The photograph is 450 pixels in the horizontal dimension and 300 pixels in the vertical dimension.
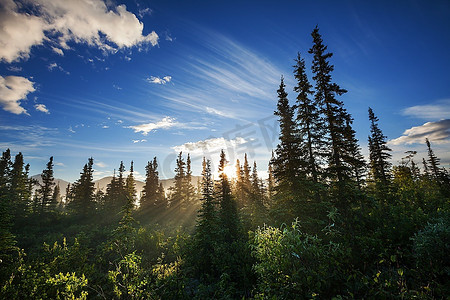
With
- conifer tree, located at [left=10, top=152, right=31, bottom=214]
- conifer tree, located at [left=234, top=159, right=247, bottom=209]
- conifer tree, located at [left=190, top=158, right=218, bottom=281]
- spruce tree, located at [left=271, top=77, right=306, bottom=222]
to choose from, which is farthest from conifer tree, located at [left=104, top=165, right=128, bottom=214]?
spruce tree, located at [left=271, top=77, right=306, bottom=222]

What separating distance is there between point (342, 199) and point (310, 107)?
767 centimetres

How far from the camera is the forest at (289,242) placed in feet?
15.8

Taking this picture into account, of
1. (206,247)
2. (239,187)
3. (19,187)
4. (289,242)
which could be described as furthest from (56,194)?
(289,242)

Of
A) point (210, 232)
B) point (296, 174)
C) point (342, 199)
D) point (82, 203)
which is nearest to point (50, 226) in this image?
point (82, 203)

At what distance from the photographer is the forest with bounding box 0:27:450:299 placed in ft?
15.8

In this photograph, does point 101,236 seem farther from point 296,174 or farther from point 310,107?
point 310,107

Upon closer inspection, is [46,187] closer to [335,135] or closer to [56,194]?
[56,194]

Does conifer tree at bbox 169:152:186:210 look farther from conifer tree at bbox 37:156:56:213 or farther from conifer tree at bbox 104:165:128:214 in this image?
conifer tree at bbox 37:156:56:213

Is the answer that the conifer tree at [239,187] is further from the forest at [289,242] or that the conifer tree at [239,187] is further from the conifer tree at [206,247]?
the conifer tree at [206,247]

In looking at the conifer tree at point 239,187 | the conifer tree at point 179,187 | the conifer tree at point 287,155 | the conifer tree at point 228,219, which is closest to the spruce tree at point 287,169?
the conifer tree at point 287,155

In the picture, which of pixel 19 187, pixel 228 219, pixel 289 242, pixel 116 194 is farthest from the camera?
pixel 116 194

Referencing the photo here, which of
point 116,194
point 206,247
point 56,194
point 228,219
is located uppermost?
point 56,194

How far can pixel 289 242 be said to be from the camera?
5.39 metres

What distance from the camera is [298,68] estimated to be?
16.9 m
